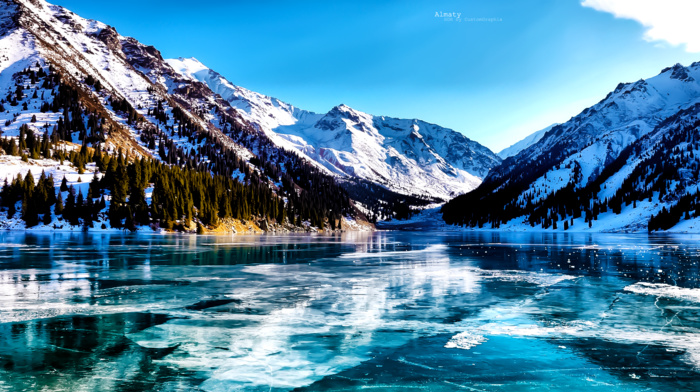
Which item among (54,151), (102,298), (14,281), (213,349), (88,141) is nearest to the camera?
(213,349)

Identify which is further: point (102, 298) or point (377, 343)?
point (102, 298)

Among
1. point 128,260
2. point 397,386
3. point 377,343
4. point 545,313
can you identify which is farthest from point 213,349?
point 128,260

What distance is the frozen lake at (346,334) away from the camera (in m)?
10.7

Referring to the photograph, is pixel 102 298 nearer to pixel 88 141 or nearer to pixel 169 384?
pixel 169 384

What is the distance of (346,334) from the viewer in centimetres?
1526

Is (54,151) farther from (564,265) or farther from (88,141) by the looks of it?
(564,265)

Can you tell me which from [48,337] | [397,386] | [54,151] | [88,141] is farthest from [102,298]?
[88,141]

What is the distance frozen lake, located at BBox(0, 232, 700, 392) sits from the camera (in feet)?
35.2

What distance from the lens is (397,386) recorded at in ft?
33.6

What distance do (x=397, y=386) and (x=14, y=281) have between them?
86.3ft

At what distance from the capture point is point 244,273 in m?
33.2

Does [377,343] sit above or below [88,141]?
below

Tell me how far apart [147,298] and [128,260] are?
2241 centimetres

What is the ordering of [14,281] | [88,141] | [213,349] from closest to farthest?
[213,349]
[14,281]
[88,141]
